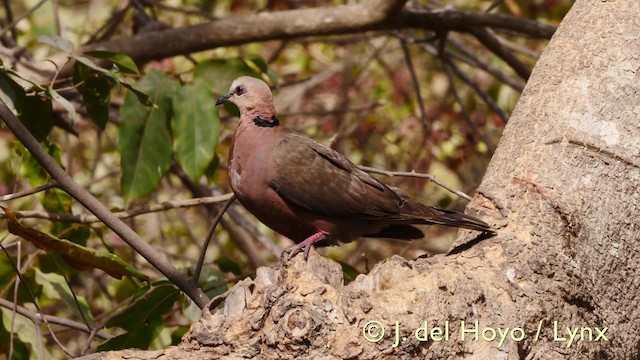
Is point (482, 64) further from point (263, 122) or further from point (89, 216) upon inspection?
point (89, 216)

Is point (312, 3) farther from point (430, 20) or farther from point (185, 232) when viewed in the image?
point (430, 20)

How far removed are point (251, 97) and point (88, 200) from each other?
1202 mm

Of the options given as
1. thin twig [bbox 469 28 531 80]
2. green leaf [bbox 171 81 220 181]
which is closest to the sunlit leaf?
green leaf [bbox 171 81 220 181]

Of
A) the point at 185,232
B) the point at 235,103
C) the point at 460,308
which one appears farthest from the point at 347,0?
the point at 460,308

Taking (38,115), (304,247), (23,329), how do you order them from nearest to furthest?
(304,247), (38,115), (23,329)

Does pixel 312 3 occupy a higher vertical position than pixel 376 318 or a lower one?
higher

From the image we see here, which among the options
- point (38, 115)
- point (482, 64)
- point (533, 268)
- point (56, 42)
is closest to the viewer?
point (533, 268)

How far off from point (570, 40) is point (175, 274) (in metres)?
1.53

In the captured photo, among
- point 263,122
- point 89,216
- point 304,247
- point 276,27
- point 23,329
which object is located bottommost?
point 23,329

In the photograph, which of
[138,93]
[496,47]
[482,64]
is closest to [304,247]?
[138,93]

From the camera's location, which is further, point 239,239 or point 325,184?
point 239,239

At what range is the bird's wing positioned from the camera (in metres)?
3.55

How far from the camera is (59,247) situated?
3.19 metres

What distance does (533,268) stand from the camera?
2801mm
